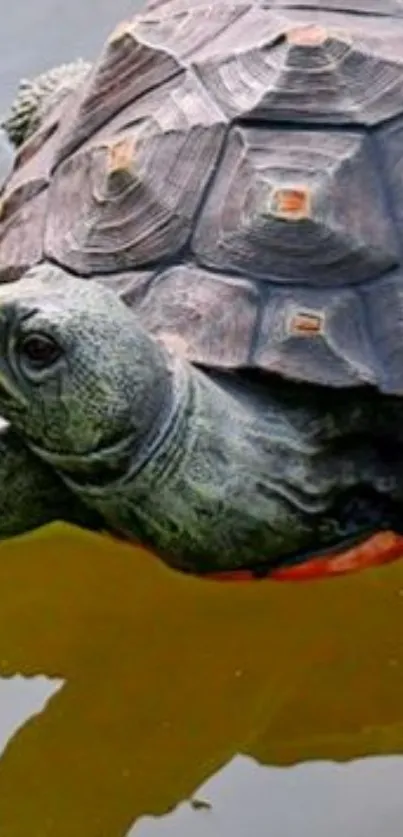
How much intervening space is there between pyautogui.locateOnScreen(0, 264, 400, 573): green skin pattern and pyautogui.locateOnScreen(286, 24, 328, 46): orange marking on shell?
406 mm

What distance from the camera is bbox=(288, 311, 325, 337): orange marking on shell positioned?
238 centimetres

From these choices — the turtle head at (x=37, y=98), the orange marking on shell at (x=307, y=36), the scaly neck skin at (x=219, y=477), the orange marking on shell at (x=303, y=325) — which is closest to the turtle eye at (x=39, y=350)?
the scaly neck skin at (x=219, y=477)

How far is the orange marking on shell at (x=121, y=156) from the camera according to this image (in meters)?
2.52

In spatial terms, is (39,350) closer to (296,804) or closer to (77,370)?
(77,370)

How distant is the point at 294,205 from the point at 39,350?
351 millimetres

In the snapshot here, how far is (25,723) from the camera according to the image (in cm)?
267

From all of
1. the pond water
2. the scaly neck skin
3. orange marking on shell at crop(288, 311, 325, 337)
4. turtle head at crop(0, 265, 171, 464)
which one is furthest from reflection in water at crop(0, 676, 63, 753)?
orange marking on shell at crop(288, 311, 325, 337)

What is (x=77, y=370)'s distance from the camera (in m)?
2.31

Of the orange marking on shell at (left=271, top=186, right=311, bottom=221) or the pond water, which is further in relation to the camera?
the pond water

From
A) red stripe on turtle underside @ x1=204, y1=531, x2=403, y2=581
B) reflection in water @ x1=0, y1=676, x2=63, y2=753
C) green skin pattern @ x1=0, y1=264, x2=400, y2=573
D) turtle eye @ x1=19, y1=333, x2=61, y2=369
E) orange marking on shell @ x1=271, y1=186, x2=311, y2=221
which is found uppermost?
orange marking on shell @ x1=271, y1=186, x2=311, y2=221

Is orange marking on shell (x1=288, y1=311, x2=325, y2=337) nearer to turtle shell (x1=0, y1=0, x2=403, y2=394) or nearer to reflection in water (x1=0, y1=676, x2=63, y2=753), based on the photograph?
turtle shell (x1=0, y1=0, x2=403, y2=394)

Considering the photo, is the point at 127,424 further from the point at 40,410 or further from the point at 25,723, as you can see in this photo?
the point at 25,723

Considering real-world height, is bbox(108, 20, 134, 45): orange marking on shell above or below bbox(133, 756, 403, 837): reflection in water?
above

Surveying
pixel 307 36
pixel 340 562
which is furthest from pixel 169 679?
pixel 307 36
